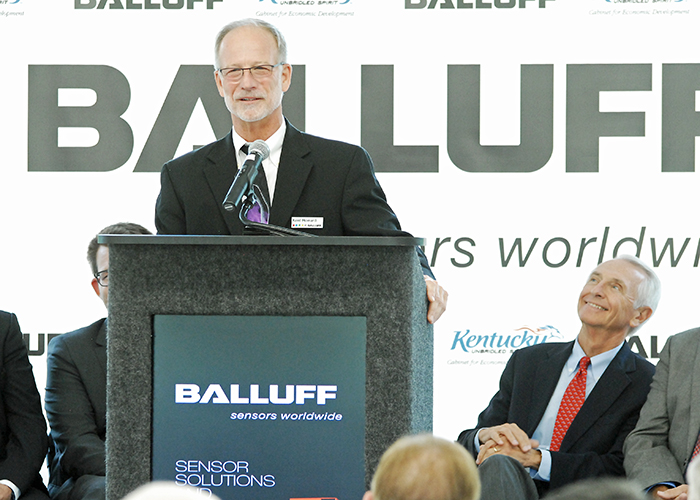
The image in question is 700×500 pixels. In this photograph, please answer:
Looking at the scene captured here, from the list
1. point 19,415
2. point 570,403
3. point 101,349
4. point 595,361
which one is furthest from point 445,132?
point 19,415

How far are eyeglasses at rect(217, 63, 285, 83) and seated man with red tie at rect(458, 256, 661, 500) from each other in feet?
4.00

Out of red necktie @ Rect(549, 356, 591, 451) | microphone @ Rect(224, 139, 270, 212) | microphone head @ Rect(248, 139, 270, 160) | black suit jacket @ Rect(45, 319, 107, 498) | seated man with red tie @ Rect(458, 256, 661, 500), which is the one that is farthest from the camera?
black suit jacket @ Rect(45, 319, 107, 498)

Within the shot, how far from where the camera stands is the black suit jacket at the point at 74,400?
9.89ft

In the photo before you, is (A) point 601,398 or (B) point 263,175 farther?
(A) point 601,398

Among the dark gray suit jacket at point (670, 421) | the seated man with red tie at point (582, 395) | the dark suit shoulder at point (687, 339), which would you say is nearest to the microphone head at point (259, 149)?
the seated man with red tie at point (582, 395)

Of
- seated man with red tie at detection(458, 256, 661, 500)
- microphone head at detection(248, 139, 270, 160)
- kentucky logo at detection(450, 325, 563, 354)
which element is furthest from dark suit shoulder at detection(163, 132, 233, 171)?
kentucky logo at detection(450, 325, 563, 354)

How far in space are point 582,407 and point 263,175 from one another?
4.07 ft

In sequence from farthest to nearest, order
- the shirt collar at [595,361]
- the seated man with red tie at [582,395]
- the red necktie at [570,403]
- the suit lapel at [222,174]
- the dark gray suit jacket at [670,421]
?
the shirt collar at [595,361], the red necktie at [570,403], the seated man with red tie at [582,395], the dark gray suit jacket at [670,421], the suit lapel at [222,174]

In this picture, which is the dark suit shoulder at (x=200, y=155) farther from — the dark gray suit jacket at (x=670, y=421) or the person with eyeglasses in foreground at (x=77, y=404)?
the dark gray suit jacket at (x=670, y=421)

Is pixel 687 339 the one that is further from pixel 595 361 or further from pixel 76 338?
pixel 76 338

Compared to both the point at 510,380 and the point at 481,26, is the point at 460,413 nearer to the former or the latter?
the point at 510,380

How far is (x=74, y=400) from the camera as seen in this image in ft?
10.2

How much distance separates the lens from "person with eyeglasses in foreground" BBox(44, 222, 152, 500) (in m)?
2.97

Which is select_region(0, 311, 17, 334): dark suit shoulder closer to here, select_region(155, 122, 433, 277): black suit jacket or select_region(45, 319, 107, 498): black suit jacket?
select_region(45, 319, 107, 498): black suit jacket
